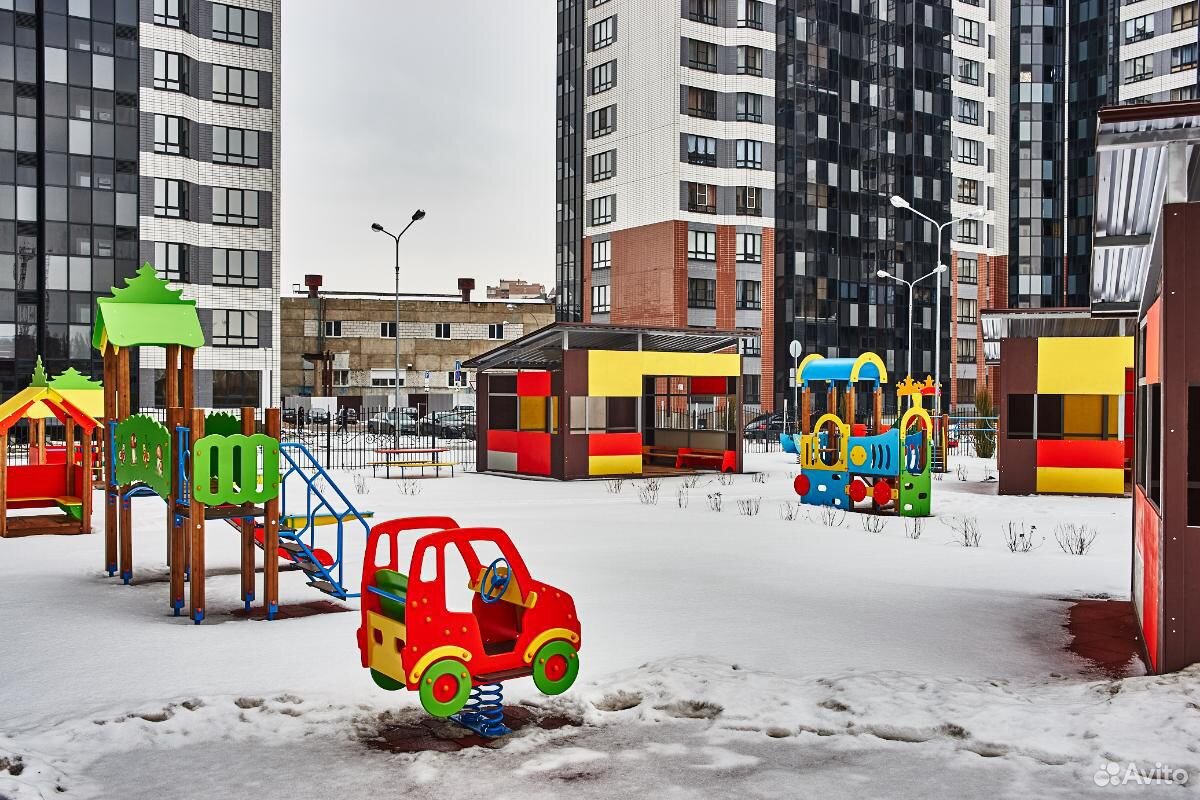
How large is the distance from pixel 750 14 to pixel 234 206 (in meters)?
34.0

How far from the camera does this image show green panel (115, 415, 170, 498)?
11867 mm

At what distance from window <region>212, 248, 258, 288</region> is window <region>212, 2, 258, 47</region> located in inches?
431

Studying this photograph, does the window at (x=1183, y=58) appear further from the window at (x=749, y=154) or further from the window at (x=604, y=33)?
the window at (x=604, y=33)

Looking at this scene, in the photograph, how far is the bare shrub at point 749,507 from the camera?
20797 mm

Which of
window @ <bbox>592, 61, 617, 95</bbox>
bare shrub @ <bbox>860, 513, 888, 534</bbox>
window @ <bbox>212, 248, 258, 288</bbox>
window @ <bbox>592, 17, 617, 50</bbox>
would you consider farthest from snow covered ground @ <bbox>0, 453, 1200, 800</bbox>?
window @ <bbox>592, 17, 617, 50</bbox>

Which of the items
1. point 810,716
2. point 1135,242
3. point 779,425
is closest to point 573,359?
point 1135,242

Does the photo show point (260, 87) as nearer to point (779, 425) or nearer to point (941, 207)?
point (779, 425)

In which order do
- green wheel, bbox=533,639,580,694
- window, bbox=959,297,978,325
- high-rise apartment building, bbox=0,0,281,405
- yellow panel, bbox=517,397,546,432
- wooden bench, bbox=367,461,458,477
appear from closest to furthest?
green wheel, bbox=533,639,580,694, wooden bench, bbox=367,461,458,477, yellow panel, bbox=517,397,546,432, high-rise apartment building, bbox=0,0,281,405, window, bbox=959,297,978,325

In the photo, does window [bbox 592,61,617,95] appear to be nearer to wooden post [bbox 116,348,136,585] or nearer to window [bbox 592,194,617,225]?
window [bbox 592,194,617,225]

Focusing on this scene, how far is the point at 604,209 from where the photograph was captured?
71875 millimetres

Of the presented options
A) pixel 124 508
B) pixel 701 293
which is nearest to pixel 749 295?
pixel 701 293

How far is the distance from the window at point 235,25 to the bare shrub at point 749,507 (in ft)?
149

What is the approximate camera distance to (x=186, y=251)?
56.1m

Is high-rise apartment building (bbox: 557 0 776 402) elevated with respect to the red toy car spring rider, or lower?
elevated
